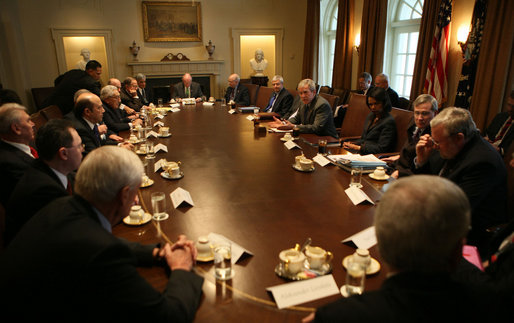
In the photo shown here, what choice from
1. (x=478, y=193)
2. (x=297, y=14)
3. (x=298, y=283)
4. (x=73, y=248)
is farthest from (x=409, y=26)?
(x=73, y=248)

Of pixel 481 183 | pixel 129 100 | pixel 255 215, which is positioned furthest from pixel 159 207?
pixel 129 100

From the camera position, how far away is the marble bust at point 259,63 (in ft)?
30.2

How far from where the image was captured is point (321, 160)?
2607 millimetres

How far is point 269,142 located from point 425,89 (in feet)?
10.3

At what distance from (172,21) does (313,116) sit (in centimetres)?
594

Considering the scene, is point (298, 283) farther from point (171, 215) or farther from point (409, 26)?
point (409, 26)

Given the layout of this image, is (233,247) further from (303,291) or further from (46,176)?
(46,176)

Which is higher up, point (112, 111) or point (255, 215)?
point (112, 111)

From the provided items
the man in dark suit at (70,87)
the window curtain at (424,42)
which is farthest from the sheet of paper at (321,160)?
the window curtain at (424,42)

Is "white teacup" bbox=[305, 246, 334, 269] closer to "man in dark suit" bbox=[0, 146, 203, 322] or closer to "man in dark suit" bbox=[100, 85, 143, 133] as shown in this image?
"man in dark suit" bbox=[0, 146, 203, 322]

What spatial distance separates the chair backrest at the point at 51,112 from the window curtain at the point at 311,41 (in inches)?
246

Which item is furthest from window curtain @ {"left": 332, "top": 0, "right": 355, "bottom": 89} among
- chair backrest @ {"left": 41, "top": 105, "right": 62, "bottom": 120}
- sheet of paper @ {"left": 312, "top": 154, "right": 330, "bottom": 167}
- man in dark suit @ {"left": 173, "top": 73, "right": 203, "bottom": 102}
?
chair backrest @ {"left": 41, "top": 105, "right": 62, "bottom": 120}

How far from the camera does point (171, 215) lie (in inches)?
70.0

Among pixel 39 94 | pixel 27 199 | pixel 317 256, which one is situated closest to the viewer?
pixel 317 256
